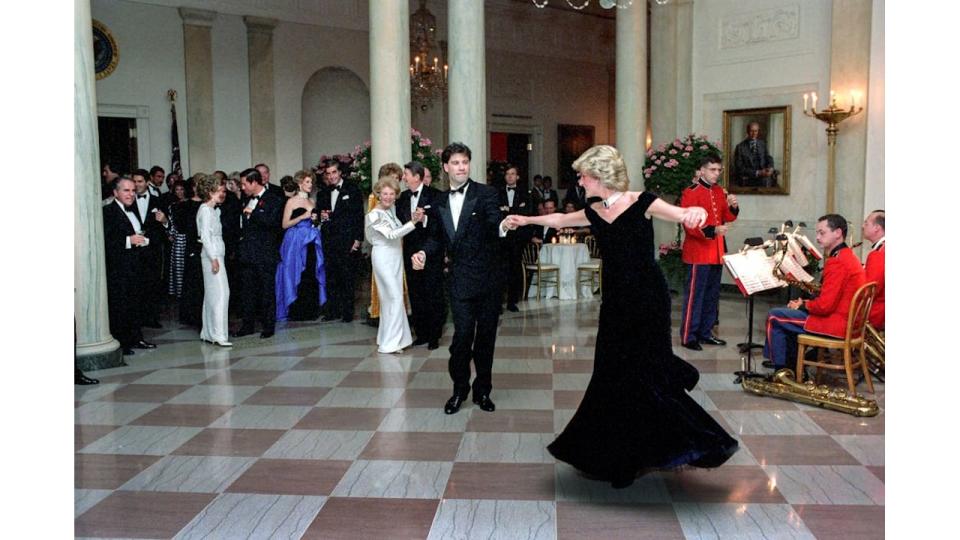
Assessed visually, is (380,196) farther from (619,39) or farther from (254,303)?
(619,39)

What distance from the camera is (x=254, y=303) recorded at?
9383 millimetres

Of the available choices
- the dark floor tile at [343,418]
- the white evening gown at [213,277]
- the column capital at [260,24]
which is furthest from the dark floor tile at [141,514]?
the column capital at [260,24]

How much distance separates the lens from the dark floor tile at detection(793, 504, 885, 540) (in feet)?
12.2

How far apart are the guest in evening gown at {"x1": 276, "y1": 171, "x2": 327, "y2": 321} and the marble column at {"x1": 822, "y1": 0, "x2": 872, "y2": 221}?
21.8 feet

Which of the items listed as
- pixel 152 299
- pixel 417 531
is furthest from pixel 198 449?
pixel 152 299

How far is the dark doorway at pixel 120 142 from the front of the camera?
1434cm

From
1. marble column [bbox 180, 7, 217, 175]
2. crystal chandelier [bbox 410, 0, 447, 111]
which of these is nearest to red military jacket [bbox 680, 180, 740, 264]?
crystal chandelier [bbox 410, 0, 447, 111]

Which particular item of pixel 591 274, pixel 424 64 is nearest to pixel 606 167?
pixel 591 274

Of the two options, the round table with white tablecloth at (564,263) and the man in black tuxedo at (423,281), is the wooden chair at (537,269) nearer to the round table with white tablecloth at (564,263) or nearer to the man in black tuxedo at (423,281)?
the round table with white tablecloth at (564,263)

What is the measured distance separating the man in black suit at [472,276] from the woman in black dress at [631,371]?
4.82ft

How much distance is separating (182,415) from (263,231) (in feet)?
11.2

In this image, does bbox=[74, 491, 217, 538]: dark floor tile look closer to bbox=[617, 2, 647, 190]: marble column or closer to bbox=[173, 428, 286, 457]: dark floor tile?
bbox=[173, 428, 286, 457]: dark floor tile
